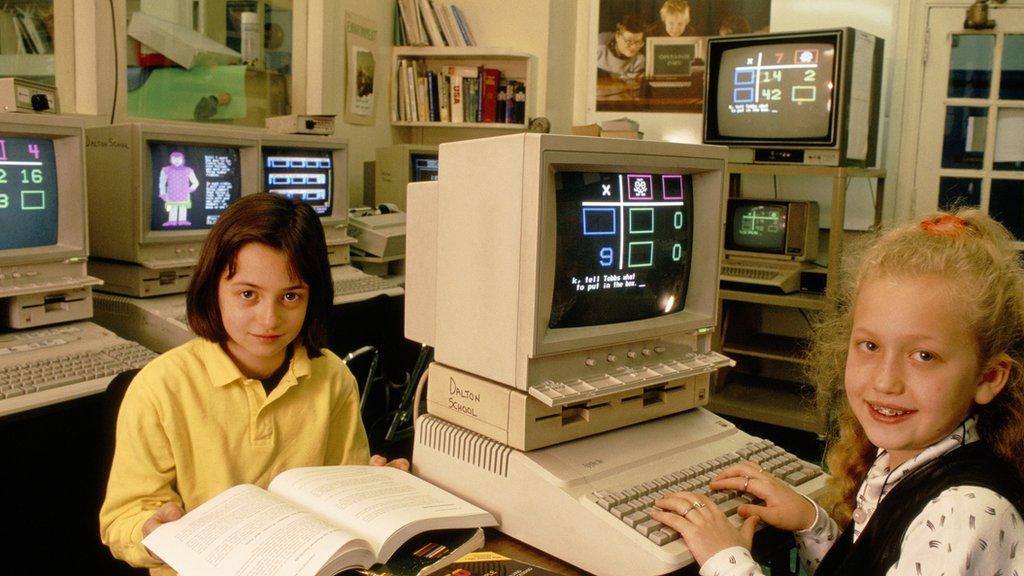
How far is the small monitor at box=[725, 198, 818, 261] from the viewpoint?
11.6 ft

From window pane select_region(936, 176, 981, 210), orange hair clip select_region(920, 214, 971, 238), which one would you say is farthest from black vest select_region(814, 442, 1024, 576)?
window pane select_region(936, 176, 981, 210)

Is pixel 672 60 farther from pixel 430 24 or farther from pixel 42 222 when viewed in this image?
pixel 42 222

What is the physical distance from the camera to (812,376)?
4.32 ft

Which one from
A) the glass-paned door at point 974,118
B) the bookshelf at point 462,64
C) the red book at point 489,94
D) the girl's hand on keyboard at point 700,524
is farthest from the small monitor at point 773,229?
the girl's hand on keyboard at point 700,524

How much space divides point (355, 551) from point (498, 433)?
0.32 metres

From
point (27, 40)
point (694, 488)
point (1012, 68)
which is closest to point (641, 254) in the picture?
point (694, 488)

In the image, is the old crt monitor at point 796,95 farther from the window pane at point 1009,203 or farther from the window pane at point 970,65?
the window pane at point 1009,203

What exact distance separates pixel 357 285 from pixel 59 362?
3.84ft

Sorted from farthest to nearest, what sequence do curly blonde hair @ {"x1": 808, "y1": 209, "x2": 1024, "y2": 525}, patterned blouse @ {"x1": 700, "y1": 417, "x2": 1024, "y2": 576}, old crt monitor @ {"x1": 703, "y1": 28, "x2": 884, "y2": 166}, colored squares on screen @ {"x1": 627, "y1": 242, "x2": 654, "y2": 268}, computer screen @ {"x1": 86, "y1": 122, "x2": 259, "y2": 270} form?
old crt monitor @ {"x1": 703, "y1": 28, "x2": 884, "y2": 166} < computer screen @ {"x1": 86, "y1": 122, "x2": 259, "y2": 270} < colored squares on screen @ {"x1": 627, "y1": 242, "x2": 654, "y2": 268} < curly blonde hair @ {"x1": 808, "y1": 209, "x2": 1024, "y2": 525} < patterned blouse @ {"x1": 700, "y1": 417, "x2": 1024, "y2": 576}

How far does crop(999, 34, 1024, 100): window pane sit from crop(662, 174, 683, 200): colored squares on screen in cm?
300

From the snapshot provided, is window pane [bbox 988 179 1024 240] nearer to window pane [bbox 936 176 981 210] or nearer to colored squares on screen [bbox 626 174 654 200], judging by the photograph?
window pane [bbox 936 176 981 210]

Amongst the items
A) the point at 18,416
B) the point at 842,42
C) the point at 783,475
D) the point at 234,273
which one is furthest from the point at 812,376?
the point at 842,42

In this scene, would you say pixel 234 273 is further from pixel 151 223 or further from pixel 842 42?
pixel 842 42

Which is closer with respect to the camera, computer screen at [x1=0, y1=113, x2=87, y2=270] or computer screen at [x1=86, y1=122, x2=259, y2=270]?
computer screen at [x1=0, y1=113, x2=87, y2=270]
